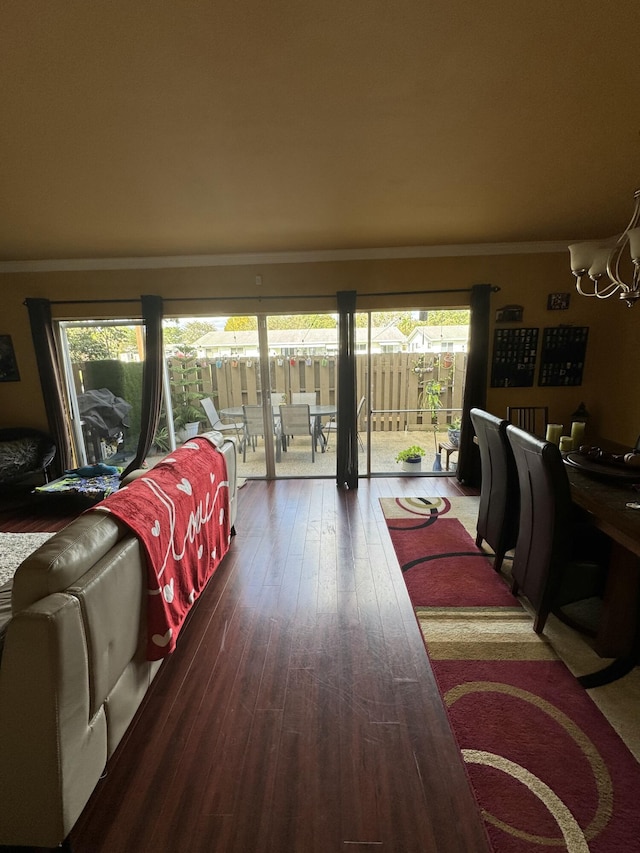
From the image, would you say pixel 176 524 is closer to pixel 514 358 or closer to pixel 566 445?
pixel 566 445

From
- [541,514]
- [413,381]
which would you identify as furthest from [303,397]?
[541,514]

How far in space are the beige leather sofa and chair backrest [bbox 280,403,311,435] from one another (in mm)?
3192

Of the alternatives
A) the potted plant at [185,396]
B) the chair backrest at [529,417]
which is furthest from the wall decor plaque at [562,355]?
the potted plant at [185,396]

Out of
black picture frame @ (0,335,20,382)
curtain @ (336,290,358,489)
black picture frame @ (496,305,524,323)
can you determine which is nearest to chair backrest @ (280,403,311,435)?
curtain @ (336,290,358,489)

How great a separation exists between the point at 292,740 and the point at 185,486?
1.23 meters

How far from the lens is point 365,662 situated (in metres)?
1.76

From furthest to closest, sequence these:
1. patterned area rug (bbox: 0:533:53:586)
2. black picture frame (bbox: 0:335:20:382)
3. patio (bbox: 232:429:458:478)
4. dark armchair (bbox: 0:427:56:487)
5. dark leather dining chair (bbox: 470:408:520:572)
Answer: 1. patio (bbox: 232:429:458:478)
2. black picture frame (bbox: 0:335:20:382)
3. dark armchair (bbox: 0:427:56:487)
4. patterned area rug (bbox: 0:533:53:586)
5. dark leather dining chair (bbox: 470:408:520:572)

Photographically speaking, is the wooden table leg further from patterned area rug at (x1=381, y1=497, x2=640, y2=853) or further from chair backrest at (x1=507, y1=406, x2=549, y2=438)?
chair backrest at (x1=507, y1=406, x2=549, y2=438)

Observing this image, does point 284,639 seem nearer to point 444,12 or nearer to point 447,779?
point 447,779

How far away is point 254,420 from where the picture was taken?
4.44 metres

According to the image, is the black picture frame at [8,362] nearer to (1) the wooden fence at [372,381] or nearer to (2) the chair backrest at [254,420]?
(1) the wooden fence at [372,381]

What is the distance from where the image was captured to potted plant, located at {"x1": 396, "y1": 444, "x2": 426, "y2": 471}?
4.51 metres

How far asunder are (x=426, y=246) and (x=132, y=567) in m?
3.88

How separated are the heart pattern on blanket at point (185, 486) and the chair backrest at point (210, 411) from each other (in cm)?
278
